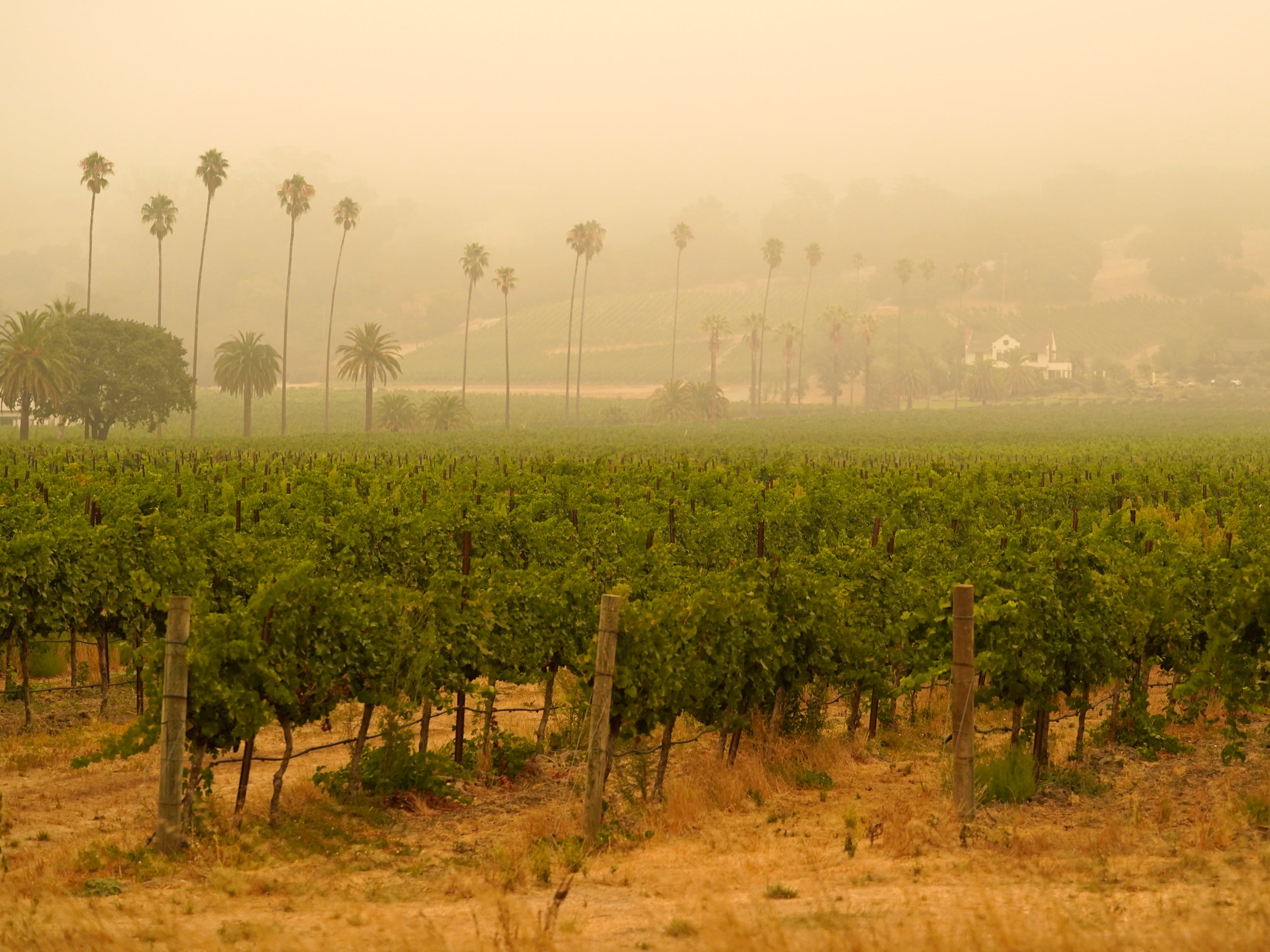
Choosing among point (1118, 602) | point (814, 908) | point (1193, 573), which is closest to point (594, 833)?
point (814, 908)

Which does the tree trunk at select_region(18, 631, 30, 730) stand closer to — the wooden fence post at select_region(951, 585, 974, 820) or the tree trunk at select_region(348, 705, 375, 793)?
the tree trunk at select_region(348, 705, 375, 793)

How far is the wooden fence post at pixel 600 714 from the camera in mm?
11117

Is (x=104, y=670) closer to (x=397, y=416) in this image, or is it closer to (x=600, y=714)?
Answer: (x=600, y=714)

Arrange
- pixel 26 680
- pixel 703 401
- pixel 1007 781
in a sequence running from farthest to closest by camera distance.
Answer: pixel 703 401 → pixel 26 680 → pixel 1007 781

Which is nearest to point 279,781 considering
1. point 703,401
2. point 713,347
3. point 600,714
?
point 600,714

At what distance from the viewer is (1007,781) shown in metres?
11.9

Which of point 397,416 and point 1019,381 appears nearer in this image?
point 397,416

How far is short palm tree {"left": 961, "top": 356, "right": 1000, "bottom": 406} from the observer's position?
584 ft

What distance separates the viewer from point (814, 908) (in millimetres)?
8883

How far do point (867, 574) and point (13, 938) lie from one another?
10329 mm

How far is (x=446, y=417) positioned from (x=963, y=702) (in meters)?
104

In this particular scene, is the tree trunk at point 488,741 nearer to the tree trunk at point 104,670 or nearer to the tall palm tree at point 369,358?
the tree trunk at point 104,670

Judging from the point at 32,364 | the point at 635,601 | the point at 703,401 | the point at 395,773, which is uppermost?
the point at 32,364

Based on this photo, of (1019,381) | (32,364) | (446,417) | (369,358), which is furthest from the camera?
(1019,381)
